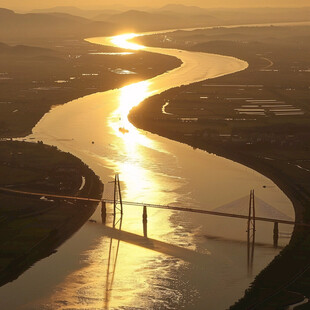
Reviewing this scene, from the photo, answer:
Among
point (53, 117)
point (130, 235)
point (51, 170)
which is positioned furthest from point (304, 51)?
point (130, 235)

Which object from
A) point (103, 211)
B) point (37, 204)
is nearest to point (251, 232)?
point (103, 211)

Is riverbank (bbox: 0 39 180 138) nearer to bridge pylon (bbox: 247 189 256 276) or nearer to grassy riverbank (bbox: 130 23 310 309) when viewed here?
grassy riverbank (bbox: 130 23 310 309)

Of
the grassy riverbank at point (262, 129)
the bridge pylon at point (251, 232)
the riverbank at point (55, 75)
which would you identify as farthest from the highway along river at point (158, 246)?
the riverbank at point (55, 75)

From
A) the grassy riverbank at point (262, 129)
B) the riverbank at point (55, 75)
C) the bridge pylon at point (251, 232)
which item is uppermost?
the bridge pylon at point (251, 232)

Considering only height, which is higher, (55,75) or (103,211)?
(103,211)

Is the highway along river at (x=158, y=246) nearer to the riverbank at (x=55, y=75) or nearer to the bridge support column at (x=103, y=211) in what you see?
the bridge support column at (x=103, y=211)

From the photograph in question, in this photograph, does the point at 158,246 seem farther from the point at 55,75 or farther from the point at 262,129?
the point at 55,75
